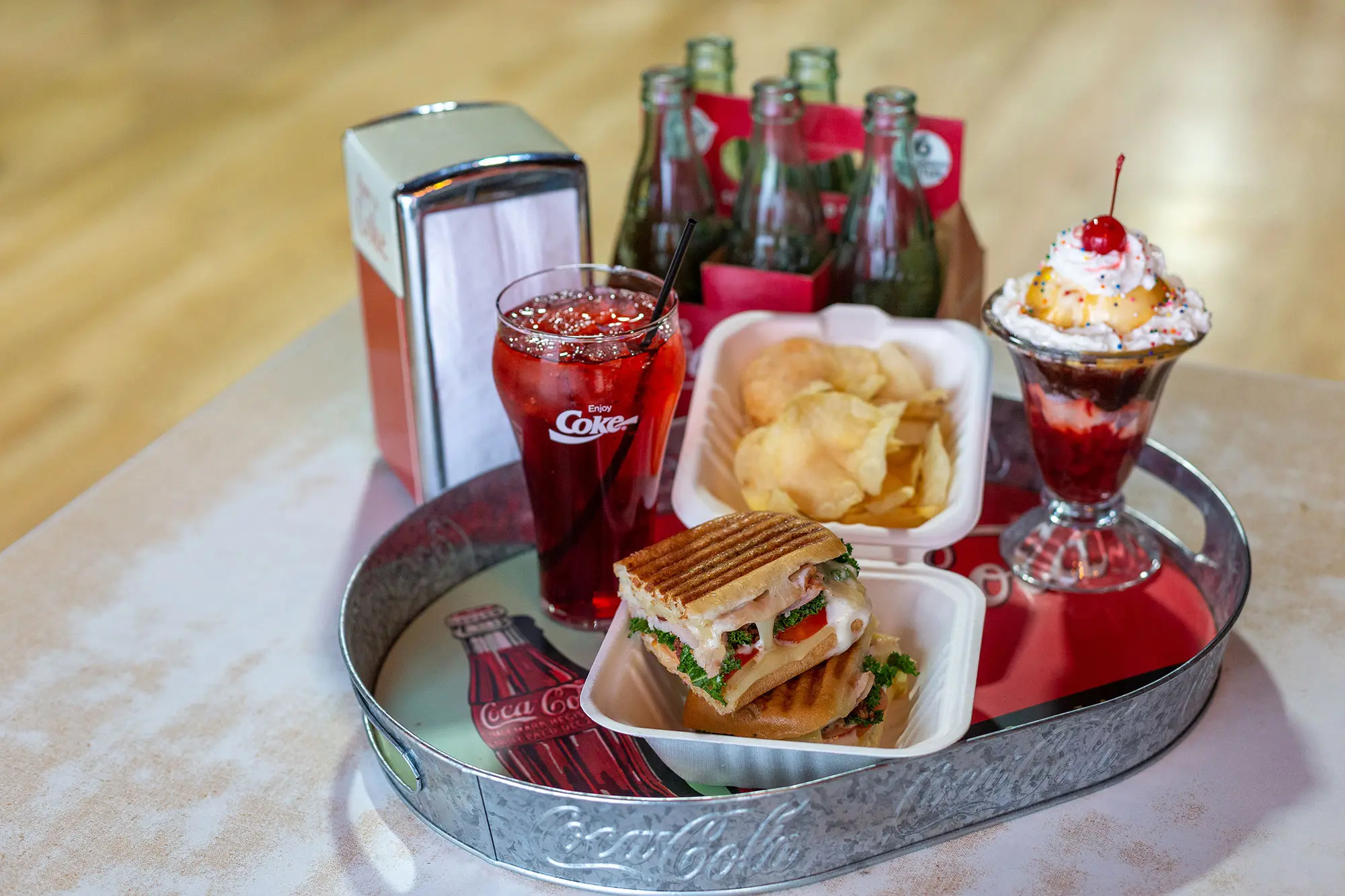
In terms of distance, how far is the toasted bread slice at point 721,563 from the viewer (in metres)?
0.85

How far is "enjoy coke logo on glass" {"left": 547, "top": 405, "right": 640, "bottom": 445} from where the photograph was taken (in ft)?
3.28

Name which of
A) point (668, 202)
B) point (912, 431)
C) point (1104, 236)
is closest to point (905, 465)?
point (912, 431)

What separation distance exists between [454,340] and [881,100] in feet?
1.64

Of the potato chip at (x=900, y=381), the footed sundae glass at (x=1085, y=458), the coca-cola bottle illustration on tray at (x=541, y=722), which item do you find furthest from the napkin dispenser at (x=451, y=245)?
the footed sundae glass at (x=1085, y=458)

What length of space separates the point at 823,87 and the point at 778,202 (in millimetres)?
256

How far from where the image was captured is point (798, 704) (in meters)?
0.86

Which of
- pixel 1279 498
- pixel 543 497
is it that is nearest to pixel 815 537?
pixel 543 497

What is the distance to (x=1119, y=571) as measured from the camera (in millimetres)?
1129

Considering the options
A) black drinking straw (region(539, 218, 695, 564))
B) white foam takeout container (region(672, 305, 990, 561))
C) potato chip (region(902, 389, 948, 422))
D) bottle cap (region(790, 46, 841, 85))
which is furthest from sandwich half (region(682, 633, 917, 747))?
bottle cap (region(790, 46, 841, 85))

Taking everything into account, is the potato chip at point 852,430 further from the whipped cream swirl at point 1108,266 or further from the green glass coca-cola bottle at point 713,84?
the green glass coca-cola bottle at point 713,84

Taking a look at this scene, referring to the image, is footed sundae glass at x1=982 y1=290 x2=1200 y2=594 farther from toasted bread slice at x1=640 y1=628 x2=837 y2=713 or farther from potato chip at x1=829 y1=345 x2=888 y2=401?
toasted bread slice at x1=640 y1=628 x2=837 y2=713

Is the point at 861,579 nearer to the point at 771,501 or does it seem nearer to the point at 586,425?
the point at 771,501

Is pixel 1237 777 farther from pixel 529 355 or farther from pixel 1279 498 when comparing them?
pixel 529 355

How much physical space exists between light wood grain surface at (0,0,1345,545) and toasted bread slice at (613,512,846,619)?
0.77 m
